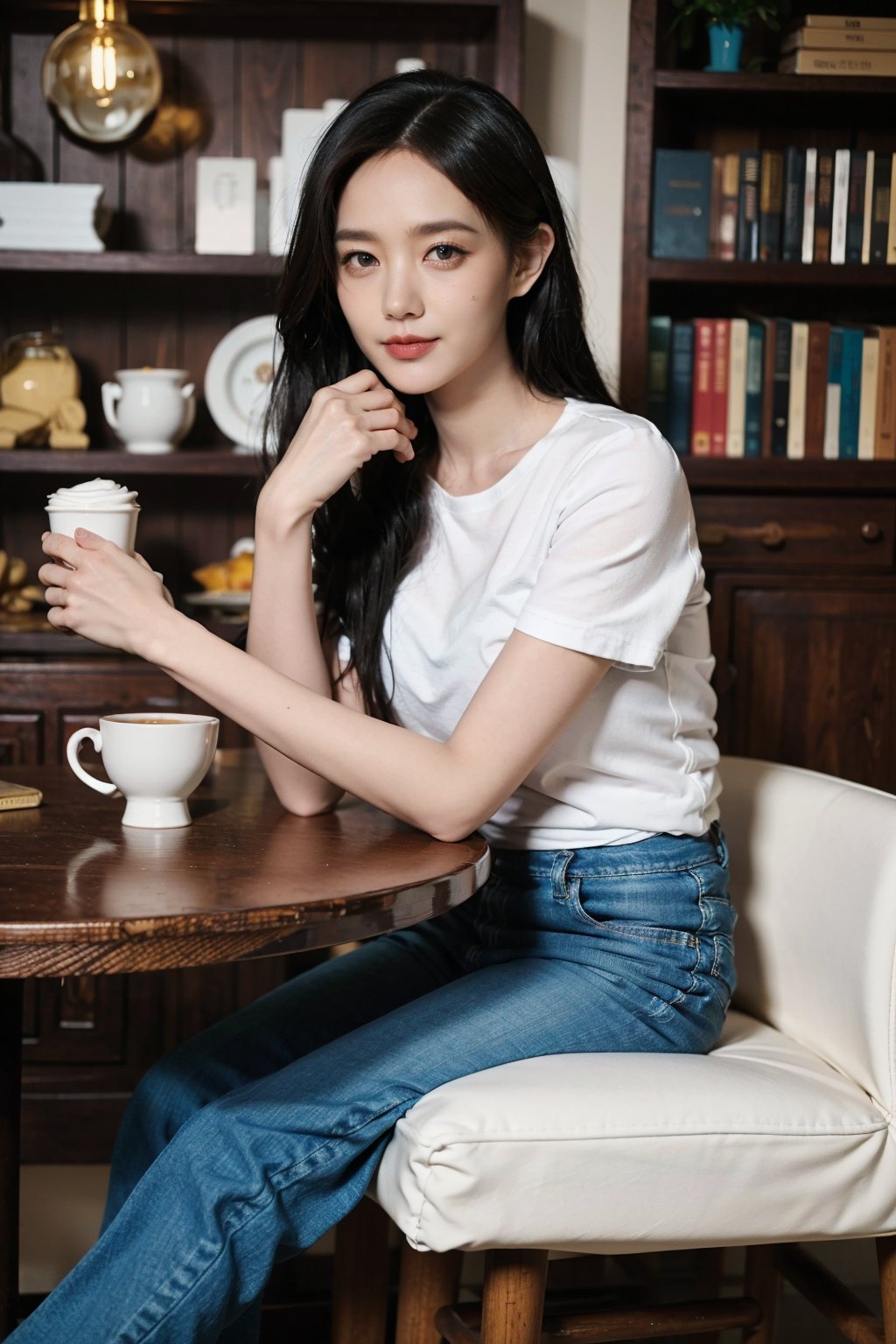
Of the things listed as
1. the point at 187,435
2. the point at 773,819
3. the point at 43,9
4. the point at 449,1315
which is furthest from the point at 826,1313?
the point at 43,9

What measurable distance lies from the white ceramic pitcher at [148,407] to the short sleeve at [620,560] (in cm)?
136

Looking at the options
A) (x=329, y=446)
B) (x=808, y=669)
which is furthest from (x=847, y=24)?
(x=329, y=446)

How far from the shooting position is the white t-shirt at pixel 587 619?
1.30 metres

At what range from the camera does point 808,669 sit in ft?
8.27

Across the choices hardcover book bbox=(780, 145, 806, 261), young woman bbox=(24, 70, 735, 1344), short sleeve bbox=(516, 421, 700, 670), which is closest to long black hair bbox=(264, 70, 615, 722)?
young woman bbox=(24, 70, 735, 1344)

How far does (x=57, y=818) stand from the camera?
1329 mm

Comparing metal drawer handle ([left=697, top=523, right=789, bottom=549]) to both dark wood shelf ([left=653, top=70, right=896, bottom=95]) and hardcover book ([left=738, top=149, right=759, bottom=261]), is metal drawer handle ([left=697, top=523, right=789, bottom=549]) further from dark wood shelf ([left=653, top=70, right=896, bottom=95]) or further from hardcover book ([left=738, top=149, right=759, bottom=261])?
dark wood shelf ([left=653, top=70, right=896, bottom=95])

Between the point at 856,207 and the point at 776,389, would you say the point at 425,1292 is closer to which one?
the point at 776,389

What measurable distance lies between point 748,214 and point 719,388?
32cm

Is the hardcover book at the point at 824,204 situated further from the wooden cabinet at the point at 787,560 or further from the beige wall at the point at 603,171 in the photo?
the beige wall at the point at 603,171

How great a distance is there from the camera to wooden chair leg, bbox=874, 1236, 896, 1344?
51.8 inches

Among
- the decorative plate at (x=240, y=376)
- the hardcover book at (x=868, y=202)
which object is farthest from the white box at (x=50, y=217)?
the hardcover book at (x=868, y=202)

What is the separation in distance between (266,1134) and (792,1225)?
48 cm

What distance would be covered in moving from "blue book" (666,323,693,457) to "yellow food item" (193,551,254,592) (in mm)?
811
